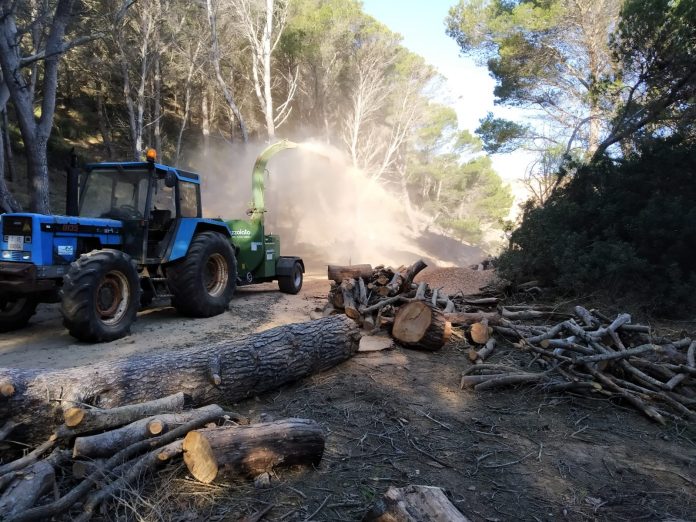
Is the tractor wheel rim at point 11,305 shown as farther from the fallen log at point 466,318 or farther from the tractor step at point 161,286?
the fallen log at point 466,318

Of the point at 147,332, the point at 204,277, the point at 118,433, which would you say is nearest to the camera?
the point at 118,433

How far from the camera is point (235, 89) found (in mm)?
24141

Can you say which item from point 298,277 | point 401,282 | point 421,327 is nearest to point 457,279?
point 298,277

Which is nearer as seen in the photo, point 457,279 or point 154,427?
point 154,427

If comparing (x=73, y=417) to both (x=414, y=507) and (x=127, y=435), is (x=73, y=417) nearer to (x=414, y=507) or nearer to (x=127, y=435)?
(x=127, y=435)

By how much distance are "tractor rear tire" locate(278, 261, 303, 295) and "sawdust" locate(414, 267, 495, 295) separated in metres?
3.32

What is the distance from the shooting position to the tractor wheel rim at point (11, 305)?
242 inches

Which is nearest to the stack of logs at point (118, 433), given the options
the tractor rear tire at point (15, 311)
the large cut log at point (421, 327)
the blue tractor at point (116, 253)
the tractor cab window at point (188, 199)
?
the blue tractor at point (116, 253)

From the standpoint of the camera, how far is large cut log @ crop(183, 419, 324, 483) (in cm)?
264

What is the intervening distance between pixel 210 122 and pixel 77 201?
20391 mm

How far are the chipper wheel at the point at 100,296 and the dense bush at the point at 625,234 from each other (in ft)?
24.3

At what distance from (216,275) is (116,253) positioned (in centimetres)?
219

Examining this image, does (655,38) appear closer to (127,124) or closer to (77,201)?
(77,201)

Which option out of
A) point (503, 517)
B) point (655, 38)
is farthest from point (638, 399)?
point (655, 38)
